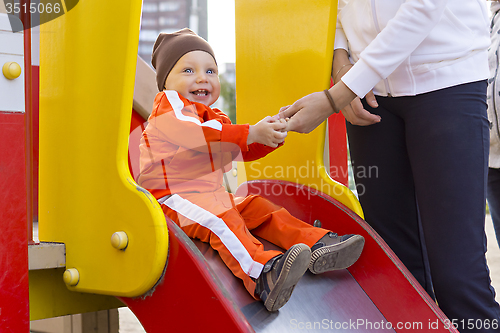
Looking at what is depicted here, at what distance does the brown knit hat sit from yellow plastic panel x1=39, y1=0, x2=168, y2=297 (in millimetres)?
350

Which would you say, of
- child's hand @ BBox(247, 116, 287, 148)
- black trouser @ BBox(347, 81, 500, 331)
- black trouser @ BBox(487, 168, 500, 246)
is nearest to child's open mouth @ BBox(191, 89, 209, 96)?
child's hand @ BBox(247, 116, 287, 148)

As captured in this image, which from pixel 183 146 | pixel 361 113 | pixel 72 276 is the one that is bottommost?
pixel 72 276

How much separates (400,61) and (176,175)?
53cm

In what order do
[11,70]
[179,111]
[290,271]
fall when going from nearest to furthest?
[11,70], [290,271], [179,111]

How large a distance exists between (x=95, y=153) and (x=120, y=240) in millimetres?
161

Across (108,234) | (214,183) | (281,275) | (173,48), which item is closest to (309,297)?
(281,275)

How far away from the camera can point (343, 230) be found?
3.54 feet

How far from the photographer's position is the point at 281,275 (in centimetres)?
79

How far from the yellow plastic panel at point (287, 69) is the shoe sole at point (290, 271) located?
Result: 358 millimetres

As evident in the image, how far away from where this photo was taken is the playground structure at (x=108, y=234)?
72 cm

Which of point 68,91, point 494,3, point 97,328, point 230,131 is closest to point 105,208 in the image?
point 68,91

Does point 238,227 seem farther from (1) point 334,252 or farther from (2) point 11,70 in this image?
(2) point 11,70

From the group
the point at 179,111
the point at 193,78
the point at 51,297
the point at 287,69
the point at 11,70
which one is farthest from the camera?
the point at 287,69

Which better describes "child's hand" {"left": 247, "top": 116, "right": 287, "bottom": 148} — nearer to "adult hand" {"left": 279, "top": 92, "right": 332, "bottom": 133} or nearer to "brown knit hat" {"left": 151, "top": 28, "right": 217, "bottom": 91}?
"adult hand" {"left": 279, "top": 92, "right": 332, "bottom": 133}
